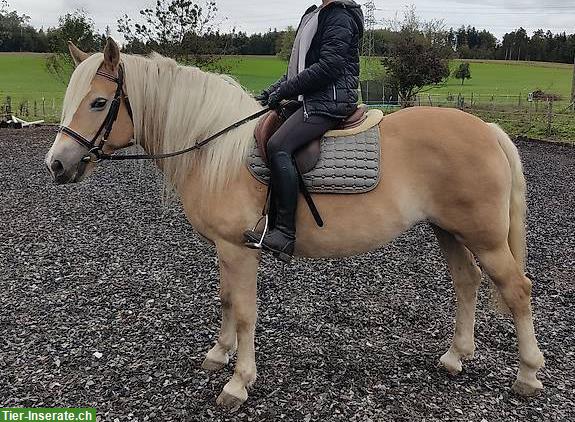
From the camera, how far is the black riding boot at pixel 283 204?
3.36 m

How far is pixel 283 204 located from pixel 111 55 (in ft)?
4.67

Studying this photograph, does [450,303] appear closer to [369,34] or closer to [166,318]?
[166,318]

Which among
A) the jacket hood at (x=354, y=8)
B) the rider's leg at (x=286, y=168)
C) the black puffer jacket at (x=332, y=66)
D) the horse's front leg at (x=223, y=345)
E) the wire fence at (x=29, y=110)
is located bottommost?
the horse's front leg at (x=223, y=345)

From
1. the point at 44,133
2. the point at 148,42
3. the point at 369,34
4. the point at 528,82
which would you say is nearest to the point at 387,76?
the point at 369,34

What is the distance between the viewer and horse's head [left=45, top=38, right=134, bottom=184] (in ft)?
10.7

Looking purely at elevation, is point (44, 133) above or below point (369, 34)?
below

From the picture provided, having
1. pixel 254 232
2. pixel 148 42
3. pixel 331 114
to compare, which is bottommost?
pixel 254 232

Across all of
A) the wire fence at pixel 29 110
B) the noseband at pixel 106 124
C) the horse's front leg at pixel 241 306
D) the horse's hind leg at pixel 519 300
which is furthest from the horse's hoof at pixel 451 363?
the wire fence at pixel 29 110

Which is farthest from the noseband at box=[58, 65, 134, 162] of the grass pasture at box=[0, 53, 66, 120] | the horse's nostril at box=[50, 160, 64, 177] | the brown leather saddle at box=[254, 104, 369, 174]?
the grass pasture at box=[0, 53, 66, 120]

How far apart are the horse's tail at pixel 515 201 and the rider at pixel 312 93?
3.77ft

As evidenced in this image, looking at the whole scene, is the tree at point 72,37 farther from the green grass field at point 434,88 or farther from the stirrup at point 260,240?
the stirrup at point 260,240

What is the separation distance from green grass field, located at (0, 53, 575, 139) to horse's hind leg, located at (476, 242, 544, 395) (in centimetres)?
2533

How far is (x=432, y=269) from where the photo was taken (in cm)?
637

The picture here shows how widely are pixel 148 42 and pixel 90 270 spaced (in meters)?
15.0
